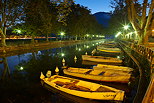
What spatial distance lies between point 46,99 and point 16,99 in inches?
93.6

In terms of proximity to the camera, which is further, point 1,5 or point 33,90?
point 1,5

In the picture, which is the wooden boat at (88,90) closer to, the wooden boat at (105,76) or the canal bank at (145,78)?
the canal bank at (145,78)

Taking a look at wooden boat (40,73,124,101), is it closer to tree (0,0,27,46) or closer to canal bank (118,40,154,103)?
canal bank (118,40,154,103)

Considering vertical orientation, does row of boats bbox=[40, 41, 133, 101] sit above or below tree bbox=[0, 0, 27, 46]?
below

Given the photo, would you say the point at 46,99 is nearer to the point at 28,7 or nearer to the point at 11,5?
the point at 11,5

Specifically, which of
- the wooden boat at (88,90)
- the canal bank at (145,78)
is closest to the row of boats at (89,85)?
the wooden boat at (88,90)

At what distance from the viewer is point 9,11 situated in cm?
2659

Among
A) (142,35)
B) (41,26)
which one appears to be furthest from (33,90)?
(41,26)

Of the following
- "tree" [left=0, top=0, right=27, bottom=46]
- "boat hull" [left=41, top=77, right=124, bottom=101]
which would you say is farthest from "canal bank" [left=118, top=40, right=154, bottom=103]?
"tree" [left=0, top=0, right=27, bottom=46]

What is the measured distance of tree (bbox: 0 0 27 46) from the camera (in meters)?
25.8

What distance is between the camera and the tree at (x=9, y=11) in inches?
1016

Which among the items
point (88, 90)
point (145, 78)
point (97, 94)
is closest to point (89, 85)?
point (88, 90)

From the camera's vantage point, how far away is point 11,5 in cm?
2597

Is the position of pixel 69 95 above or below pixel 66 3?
below
